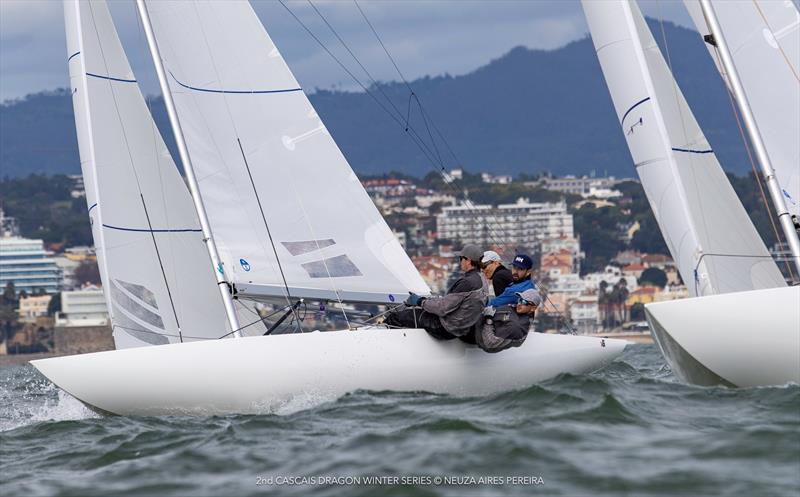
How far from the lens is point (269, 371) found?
878 centimetres

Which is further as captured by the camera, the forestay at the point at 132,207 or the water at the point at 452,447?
the forestay at the point at 132,207

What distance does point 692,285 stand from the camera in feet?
30.5

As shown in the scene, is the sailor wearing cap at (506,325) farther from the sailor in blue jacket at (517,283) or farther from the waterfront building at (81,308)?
the waterfront building at (81,308)

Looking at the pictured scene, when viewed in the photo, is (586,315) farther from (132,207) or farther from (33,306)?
(132,207)

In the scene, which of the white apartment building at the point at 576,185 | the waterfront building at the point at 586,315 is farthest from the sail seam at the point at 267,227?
the white apartment building at the point at 576,185

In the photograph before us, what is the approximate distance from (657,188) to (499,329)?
4.58 feet

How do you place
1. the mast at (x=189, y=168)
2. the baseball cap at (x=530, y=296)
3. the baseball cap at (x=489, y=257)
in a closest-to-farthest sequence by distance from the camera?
the baseball cap at (x=530, y=296), the baseball cap at (x=489, y=257), the mast at (x=189, y=168)

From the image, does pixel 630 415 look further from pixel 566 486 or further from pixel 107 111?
pixel 107 111

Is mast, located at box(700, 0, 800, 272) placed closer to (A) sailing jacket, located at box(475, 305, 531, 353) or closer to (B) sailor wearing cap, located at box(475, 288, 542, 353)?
(B) sailor wearing cap, located at box(475, 288, 542, 353)

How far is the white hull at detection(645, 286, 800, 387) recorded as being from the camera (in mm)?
8078

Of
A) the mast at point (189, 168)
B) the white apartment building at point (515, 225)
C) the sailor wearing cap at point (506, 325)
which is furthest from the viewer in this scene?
the white apartment building at point (515, 225)

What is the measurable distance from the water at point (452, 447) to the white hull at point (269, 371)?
0.43ft

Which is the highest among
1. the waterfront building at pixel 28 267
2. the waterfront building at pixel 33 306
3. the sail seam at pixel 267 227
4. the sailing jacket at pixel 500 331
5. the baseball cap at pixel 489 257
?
the waterfront building at pixel 28 267

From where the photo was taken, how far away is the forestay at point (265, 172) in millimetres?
10039
